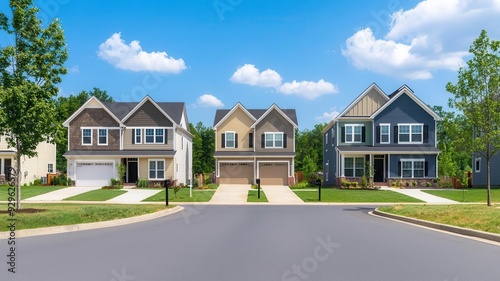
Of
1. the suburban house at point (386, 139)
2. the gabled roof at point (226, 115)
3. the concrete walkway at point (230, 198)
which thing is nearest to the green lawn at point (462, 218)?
the concrete walkway at point (230, 198)

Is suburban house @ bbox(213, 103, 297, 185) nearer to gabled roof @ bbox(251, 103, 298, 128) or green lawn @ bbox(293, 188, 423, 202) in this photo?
gabled roof @ bbox(251, 103, 298, 128)

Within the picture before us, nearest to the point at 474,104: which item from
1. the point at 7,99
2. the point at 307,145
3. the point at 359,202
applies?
the point at 359,202

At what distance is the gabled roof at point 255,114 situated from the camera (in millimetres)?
44625

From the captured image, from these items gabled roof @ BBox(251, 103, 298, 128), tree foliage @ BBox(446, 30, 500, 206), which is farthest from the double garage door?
tree foliage @ BBox(446, 30, 500, 206)

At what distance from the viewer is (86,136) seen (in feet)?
137

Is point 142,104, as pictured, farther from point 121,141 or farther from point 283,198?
point 283,198

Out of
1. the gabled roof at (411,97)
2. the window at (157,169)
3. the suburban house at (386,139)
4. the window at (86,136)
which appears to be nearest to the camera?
the suburban house at (386,139)

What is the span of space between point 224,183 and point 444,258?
36.1 metres

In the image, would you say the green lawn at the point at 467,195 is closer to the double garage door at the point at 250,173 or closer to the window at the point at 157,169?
the double garage door at the point at 250,173

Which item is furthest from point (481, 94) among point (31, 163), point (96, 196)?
point (31, 163)

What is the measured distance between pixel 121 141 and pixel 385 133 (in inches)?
919

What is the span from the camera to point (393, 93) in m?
43.0

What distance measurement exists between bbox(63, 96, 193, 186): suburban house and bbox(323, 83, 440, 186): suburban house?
49.7 feet

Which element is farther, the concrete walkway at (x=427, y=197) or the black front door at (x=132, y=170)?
the black front door at (x=132, y=170)
